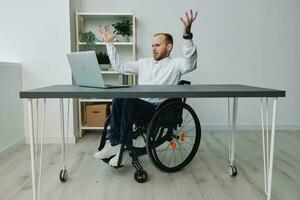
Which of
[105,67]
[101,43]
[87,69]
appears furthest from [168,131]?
[101,43]

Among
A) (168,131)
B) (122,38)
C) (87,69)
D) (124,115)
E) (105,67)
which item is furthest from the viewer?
(122,38)

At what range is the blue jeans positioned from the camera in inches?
72.9

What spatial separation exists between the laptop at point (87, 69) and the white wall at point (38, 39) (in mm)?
1269

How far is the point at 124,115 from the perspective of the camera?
72.6 inches

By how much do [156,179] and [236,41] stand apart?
226 cm

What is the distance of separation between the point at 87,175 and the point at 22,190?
453 mm

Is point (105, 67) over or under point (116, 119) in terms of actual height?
over

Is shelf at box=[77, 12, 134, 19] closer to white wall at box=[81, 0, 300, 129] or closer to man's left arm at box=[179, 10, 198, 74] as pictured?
white wall at box=[81, 0, 300, 129]

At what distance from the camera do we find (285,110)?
11.7 ft

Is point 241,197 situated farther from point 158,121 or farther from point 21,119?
point 21,119

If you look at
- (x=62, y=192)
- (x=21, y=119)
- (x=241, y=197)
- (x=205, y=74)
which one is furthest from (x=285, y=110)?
(x=21, y=119)

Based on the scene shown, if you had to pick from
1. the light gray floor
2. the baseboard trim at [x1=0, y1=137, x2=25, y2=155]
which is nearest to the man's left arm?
the light gray floor

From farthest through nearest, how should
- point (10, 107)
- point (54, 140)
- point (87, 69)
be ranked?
point (54, 140)
point (10, 107)
point (87, 69)

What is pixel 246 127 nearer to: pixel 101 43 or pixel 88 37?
pixel 101 43
